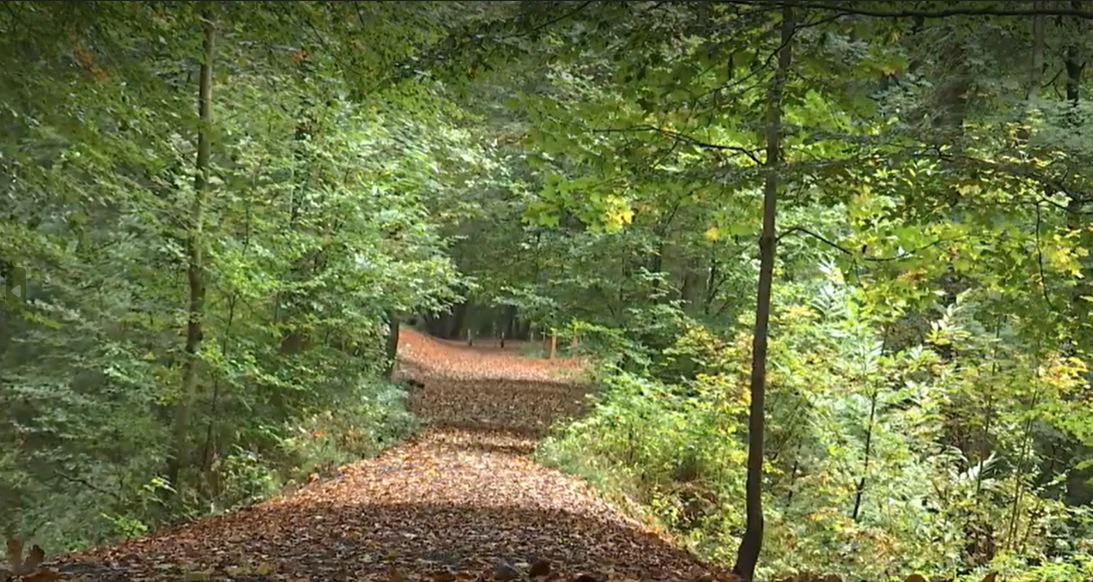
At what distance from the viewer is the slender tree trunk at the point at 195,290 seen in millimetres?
9445

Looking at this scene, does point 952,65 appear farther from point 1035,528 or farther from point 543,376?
point 543,376

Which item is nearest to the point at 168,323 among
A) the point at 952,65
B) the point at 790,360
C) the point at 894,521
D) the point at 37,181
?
the point at 37,181

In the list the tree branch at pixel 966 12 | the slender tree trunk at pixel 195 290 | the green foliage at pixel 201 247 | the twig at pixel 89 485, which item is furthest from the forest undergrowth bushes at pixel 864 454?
the twig at pixel 89 485

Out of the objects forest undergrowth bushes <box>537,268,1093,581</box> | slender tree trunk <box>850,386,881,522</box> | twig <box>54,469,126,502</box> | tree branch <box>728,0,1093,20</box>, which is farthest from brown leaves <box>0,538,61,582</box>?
slender tree trunk <box>850,386,881,522</box>

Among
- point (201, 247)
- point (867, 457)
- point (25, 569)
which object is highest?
point (201, 247)

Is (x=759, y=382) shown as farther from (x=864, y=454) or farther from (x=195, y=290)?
(x=195, y=290)

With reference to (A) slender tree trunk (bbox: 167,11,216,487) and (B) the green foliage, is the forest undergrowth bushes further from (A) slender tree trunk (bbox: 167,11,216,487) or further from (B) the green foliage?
(A) slender tree trunk (bbox: 167,11,216,487)

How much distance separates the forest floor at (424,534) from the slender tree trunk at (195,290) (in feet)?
5.21

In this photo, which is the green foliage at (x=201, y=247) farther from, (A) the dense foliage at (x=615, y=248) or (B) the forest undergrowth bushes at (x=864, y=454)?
(B) the forest undergrowth bushes at (x=864, y=454)

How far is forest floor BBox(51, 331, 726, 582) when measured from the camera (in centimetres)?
487

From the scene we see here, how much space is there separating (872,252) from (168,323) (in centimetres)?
796

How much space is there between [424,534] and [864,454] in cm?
596

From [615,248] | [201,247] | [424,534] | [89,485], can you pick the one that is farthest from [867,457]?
[89,485]

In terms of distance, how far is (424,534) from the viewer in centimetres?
672
